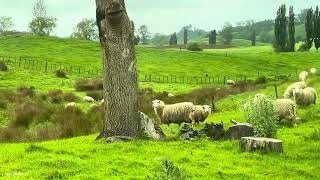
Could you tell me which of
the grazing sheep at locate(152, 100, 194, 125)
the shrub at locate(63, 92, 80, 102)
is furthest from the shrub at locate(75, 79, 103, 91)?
the grazing sheep at locate(152, 100, 194, 125)

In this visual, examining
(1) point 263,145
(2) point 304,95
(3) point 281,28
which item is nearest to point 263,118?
(1) point 263,145

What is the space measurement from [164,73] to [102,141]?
60.8 meters

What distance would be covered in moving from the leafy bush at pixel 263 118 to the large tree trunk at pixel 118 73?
13.4ft

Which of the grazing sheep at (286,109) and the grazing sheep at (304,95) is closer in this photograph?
the grazing sheep at (286,109)

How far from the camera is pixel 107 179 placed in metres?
11.2

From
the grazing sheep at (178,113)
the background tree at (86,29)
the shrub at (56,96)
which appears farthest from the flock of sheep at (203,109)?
the background tree at (86,29)

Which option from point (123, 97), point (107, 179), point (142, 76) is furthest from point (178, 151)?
point (142, 76)

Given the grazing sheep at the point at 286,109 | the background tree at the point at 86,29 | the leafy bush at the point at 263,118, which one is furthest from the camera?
the background tree at the point at 86,29

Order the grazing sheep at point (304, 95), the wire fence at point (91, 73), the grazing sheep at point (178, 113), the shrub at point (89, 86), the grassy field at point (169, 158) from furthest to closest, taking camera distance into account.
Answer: the wire fence at point (91, 73)
the shrub at point (89, 86)
the grazing sheep at point (304, 95)
the grazing sheep at point (178, 113)
the grassy field at point (169, 158)

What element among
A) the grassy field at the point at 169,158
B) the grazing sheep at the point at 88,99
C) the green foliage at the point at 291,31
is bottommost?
the grazing sheep at the point at 88,99

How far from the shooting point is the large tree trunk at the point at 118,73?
17453 mm

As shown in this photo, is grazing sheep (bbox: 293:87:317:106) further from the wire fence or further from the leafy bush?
the wire fence

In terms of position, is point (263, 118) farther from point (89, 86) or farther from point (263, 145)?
point (89, 86)

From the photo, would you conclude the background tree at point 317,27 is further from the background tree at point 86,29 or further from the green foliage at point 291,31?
the background tree at point 86,29
